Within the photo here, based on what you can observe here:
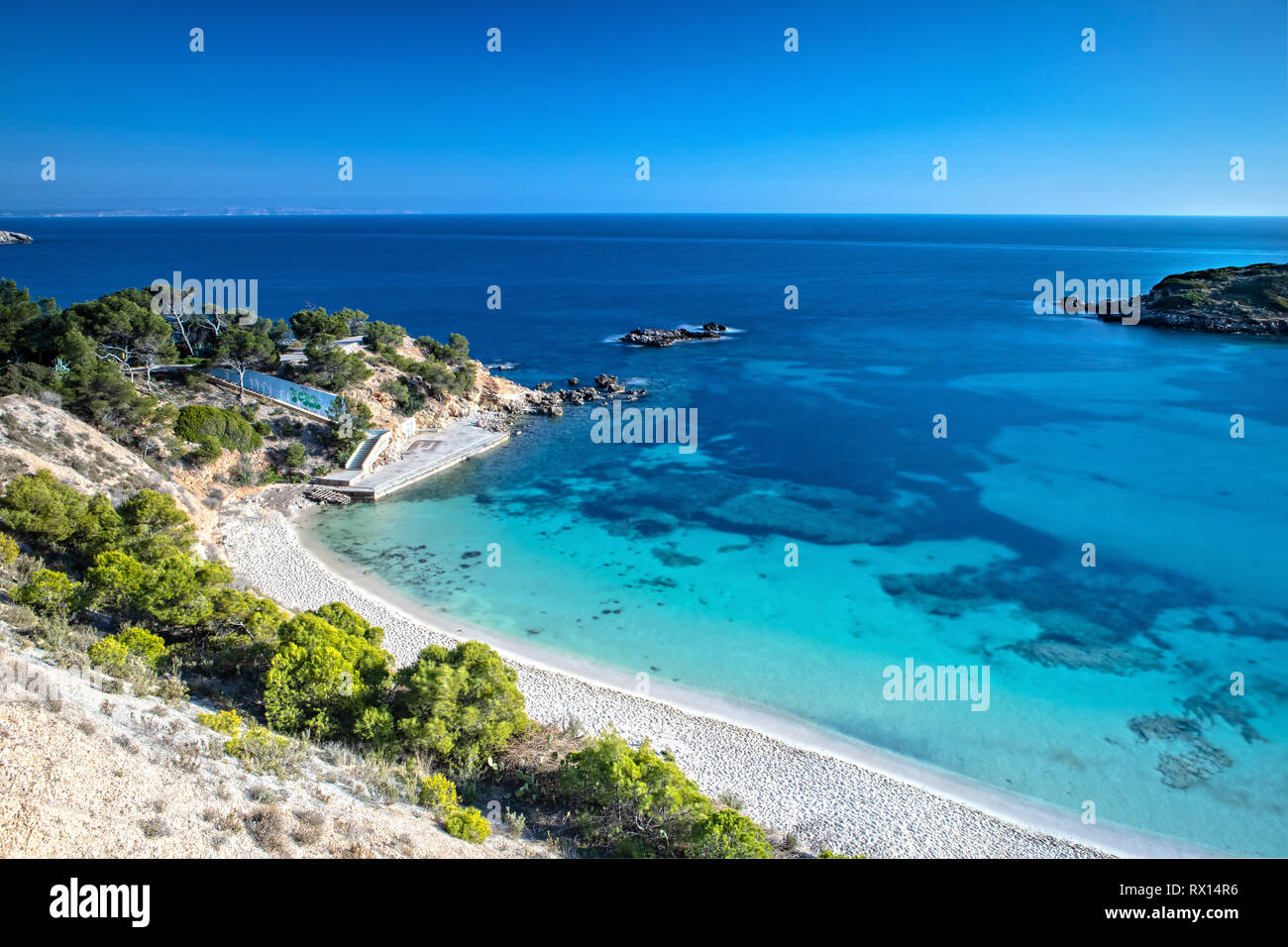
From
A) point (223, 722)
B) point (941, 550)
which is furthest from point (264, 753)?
point (941, 550)

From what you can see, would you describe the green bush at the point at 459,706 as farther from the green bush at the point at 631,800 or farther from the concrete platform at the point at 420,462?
the concrete platform at the point at 420,462

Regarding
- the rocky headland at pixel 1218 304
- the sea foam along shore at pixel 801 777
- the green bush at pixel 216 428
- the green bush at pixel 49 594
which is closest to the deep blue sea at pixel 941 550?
the sea foam along shore at pixel 801 777

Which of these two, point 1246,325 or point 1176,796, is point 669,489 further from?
point 1246,325

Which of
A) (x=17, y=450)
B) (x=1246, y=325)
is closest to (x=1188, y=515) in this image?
(x=17, y=450)

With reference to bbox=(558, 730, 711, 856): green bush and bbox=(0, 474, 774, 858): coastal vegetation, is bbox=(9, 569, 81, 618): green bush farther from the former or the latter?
bbox=(558, 730, 711, 856): green bush

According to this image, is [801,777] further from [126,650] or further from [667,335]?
[667,335]

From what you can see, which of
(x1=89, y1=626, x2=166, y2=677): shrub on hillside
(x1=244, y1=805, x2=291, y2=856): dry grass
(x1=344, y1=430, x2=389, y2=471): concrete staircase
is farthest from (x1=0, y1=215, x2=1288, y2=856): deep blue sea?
(x1=244, y1=805, x2=291, y2=856): dry grass
